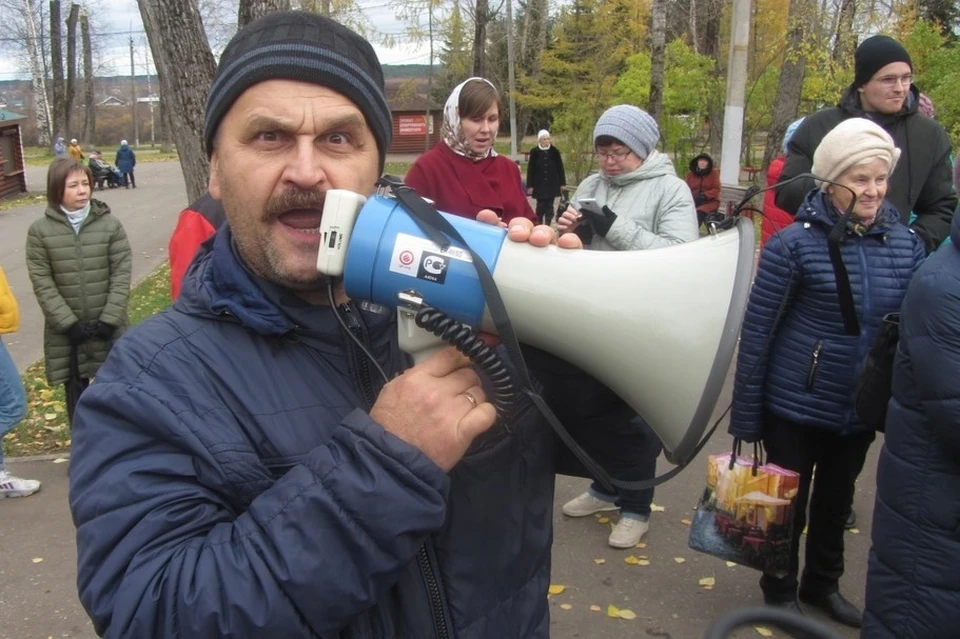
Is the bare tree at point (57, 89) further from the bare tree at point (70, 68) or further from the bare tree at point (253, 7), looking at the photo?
the bare tree at point (253, 7)

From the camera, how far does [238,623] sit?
97 cm

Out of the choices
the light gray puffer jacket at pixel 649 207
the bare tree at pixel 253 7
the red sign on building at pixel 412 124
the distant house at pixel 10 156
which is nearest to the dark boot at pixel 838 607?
the light gray puffer jacket at pixel 649 207

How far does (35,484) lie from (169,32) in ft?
9.54

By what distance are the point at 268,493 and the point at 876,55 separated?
Answer: 383cm

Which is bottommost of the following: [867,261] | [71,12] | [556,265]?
[867,261]

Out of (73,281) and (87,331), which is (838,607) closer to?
(87,331)

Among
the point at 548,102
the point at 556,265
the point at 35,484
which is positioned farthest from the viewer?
the point at 548,102

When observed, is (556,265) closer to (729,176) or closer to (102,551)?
(102,551)

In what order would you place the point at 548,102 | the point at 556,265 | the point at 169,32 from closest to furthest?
1. the point at 556,265
2. the point at 169,32
3. the point at 548,102

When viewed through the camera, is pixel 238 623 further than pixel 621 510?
No

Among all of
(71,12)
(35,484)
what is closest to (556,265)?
(35,484)

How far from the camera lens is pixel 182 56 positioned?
17.5ft

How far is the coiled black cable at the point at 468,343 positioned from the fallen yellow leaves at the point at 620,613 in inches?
98.2

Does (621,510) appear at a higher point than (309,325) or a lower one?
lower
